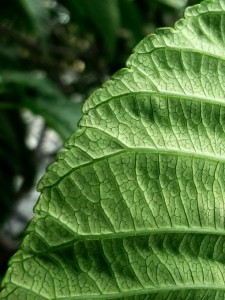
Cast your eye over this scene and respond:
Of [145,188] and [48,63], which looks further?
[48,63]

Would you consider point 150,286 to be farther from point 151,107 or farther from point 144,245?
point 151,107

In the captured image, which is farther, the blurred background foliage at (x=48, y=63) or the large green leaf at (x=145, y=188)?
the blurred background foliage at (x=48, y=63)

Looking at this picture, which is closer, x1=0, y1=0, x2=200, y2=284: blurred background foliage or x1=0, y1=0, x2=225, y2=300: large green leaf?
x1=0, y1=0, x2=225, y2=300: large green leaf

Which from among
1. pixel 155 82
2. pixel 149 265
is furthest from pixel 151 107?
pixel 149 265

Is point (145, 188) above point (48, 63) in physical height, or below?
below
